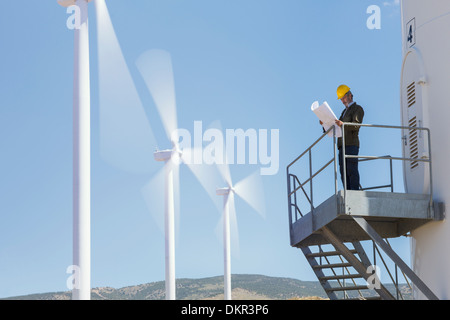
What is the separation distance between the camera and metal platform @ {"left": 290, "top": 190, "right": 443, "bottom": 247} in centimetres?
2089

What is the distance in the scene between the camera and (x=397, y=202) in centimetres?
2138

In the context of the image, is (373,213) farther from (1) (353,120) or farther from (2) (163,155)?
(2) (163,155)

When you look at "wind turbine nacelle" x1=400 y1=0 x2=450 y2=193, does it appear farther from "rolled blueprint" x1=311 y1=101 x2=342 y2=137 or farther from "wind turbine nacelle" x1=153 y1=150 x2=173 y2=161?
"wind turbine nacelle" x1=153 y1=150 x2=173 y2=161

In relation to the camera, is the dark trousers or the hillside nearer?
the dark trousers

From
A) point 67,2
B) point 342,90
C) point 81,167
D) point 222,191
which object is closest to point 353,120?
point 342,90

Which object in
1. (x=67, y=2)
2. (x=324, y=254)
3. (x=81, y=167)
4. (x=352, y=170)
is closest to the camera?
(x=352, y=170)

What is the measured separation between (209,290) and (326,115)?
92085 millimetres

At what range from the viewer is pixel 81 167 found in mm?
22922

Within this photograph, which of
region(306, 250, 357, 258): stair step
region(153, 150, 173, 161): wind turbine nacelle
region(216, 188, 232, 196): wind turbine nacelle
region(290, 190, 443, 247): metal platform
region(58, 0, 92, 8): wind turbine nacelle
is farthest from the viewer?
region(216, 188, 232, 196): wind turbine nacelle

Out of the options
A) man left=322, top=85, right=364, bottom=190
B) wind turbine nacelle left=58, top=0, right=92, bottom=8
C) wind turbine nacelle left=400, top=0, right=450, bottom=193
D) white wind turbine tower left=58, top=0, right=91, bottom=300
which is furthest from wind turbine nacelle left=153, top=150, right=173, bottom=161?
man left=322, top=85, right=364, bottom=190

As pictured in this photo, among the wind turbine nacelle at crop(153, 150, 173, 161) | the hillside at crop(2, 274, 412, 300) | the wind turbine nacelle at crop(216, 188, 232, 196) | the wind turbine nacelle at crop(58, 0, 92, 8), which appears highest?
the wind turbine nacelle at crop(58, 0, 92, 8)

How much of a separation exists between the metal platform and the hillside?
81924 millimetres

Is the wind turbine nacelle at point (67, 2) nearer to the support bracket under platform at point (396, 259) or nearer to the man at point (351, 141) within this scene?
the man at point (351, 141)
